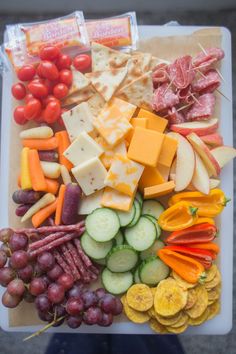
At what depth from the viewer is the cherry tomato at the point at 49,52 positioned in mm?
1463

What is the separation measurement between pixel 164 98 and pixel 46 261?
1.82 ft

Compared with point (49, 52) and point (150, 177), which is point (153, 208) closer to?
point (150, 177)

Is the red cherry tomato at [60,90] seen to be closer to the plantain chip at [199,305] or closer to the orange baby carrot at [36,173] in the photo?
the orange baby carrot at [36,173]

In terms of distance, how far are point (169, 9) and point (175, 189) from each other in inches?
28.6

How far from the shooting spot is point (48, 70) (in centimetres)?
145

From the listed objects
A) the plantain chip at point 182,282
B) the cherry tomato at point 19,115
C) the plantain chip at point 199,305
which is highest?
the cherry tomato at point 19,115

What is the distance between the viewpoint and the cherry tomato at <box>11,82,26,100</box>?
1.50 meters

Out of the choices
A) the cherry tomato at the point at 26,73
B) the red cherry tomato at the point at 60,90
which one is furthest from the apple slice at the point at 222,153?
the cherry tomato at the point at 26,73

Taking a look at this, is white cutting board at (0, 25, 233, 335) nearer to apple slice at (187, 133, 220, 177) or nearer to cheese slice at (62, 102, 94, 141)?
apple slice at (187, 133, 220, 177)

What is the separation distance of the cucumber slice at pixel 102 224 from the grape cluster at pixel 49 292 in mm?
133

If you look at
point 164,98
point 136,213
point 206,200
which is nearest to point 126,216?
point 136,213

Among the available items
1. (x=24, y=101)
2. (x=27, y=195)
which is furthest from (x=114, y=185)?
(x=24, y=101)

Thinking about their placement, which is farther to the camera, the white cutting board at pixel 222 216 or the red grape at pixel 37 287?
the white cutting board at pixel 222 216

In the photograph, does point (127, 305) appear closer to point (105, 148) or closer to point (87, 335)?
point (87, 335)
